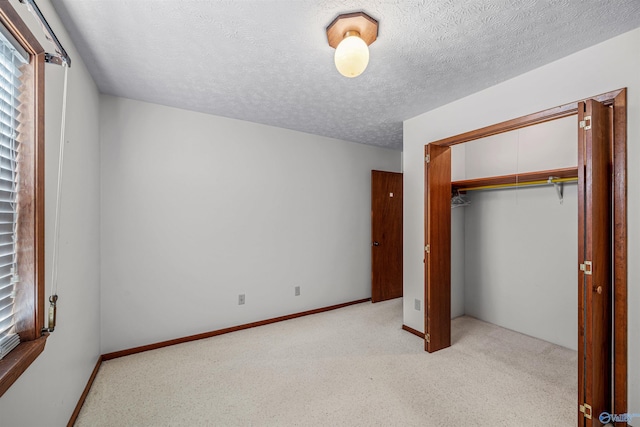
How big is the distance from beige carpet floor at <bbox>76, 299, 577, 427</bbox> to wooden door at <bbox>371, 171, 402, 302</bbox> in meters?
1.19

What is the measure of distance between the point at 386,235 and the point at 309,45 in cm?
315

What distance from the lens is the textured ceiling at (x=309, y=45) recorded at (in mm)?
1455

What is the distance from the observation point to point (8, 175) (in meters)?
1.15

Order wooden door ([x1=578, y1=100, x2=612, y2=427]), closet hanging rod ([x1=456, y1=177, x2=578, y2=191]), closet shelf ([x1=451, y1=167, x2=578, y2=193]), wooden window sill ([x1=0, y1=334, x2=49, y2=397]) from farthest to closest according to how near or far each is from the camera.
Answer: closet hanging rod ([x1=456, y1=177, x2=578, y2=191])
closet shelf ([x1=451, y1=167, x2=578, y2=193])
wooden door ([x1=578, y1=100, x2=612, y2=427])
wooden window sill ([x1=0, y1=334, x2=49, y2=397])

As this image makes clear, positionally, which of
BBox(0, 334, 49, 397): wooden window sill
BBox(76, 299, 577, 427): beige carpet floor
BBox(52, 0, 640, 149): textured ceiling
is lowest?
BBox(76, 299, 577, 427): beige carpet floor

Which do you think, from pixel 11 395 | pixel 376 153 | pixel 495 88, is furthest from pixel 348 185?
pixel 11 395

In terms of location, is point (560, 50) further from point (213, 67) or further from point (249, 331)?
point (249, 331)

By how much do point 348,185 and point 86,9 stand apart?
3.19 meters

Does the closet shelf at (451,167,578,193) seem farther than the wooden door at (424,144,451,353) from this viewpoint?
No

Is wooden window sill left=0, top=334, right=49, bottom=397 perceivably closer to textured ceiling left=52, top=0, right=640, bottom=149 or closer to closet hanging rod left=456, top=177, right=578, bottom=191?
textured ceiling left=52, top=0, right=640, bottom=149

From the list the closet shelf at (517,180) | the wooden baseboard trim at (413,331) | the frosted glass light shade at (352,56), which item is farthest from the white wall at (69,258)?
the closet shelf at (517,180)

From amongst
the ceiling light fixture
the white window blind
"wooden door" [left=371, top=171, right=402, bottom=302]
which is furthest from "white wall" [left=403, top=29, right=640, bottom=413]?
the white window blind

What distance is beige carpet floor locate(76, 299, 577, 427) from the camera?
1809mm

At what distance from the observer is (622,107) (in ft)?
5.43
